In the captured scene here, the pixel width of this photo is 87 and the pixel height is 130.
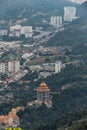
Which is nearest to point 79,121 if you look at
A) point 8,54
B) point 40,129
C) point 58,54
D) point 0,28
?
point 40,129

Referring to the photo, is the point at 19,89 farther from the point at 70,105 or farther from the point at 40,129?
the point at 40,129

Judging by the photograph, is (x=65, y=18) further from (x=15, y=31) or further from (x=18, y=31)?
(x=15, y=31)

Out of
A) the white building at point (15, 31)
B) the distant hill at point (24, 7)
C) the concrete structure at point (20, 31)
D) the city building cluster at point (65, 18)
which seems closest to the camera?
the concrete structure at point (20, 31)

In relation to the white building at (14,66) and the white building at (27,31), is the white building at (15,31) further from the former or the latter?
the white building at (14,66)

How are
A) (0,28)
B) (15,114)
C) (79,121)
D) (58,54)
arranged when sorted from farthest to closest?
1. (0,28)
2. (58,54)
3. (15,114)
4. (79,121)

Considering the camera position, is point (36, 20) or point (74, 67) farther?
point (36, 20)

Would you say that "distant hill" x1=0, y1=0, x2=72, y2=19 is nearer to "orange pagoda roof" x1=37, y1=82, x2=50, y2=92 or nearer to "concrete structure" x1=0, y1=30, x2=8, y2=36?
"concrete structure" x1=0, y1=30, x2=8, y2=36

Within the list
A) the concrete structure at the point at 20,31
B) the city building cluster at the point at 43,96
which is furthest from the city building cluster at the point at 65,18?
the city building cluster at the point at 43,96
